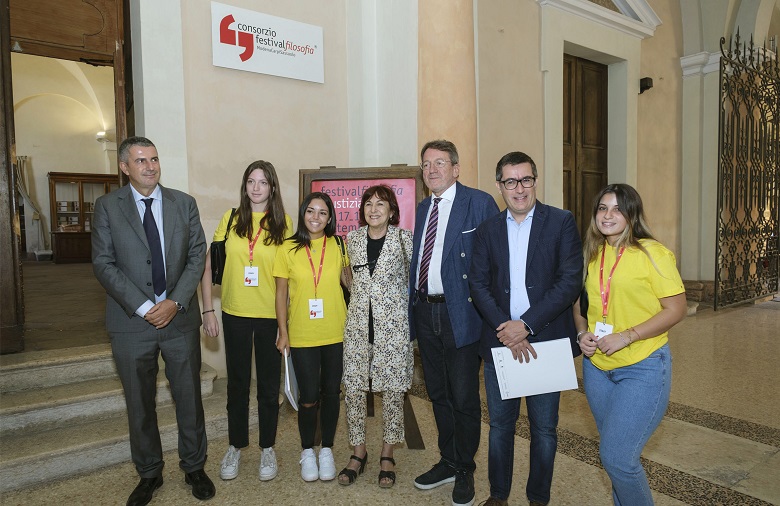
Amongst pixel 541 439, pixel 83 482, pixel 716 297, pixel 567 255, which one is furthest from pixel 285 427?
pixel 716 297

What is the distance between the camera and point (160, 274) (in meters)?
2.66

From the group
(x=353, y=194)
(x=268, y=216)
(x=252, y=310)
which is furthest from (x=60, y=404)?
(x=353, y=194)

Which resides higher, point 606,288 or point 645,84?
point 645,84

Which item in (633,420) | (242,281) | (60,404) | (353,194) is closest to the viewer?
(633,420)

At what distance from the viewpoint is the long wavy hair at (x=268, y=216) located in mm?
2875

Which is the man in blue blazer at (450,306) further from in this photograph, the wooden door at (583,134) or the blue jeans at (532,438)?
the wooden door at (583,134)

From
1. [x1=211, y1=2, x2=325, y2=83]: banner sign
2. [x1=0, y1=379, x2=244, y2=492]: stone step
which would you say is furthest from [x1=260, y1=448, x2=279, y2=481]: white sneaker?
[x1=211, y1=2, x2=325, y2=83]: banner sign

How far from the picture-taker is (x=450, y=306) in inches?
98.3

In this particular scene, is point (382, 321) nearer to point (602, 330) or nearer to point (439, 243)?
point (439, 243)

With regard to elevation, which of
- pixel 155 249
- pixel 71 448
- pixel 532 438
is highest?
pixel 155 249

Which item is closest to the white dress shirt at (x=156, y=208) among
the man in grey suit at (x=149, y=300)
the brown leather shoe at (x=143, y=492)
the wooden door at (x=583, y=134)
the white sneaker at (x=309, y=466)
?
the man in grey suit at (x=149, y=300)

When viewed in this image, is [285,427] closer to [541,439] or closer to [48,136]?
[541,439]

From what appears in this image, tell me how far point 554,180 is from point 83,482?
5.28 m

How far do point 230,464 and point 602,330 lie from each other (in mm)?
2093
